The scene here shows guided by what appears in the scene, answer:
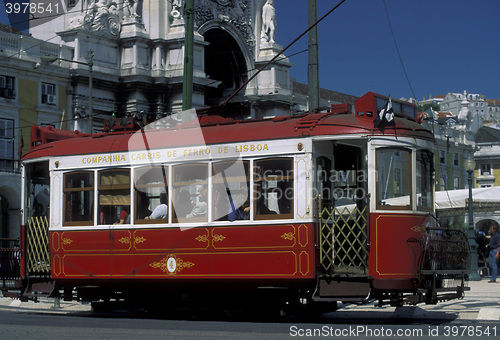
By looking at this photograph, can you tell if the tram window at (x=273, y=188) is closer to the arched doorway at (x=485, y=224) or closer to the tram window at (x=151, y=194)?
the tram window at (x=151, y=194)

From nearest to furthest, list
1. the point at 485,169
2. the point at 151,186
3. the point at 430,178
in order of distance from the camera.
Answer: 1. the point at 430,178
2. the point at 151,186
3. the point at 485,169

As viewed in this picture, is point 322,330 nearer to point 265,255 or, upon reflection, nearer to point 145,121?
point 265,255

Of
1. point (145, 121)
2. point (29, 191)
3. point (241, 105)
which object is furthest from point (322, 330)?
point (241, 105)

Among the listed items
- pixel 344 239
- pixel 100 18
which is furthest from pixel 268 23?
pixel 344 239

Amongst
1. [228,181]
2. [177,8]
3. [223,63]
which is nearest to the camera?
[228,181]

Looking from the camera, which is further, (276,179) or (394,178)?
(276,179)

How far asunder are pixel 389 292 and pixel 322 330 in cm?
187

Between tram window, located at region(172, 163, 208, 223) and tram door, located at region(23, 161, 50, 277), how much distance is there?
2.95 m

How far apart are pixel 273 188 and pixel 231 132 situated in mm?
1226

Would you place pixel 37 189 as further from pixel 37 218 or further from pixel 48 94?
pixel 48 94

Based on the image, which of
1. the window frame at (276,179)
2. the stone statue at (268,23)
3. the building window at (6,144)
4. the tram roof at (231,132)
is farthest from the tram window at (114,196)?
the stone statue at (268,23)

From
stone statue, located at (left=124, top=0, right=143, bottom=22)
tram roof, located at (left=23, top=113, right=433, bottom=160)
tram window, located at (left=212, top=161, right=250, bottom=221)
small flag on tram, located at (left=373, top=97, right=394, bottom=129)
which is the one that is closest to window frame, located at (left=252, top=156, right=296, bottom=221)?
tram window, located at (left=212, top=161, right=250, bottom=221)

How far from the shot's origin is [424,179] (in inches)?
544

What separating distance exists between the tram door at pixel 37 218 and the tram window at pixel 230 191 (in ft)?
12.1
